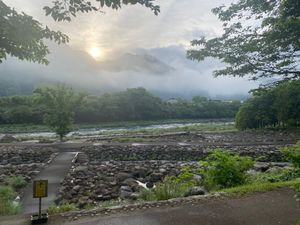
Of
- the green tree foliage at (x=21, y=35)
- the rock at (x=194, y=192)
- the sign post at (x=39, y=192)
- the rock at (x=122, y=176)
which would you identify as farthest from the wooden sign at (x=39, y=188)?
the rock at (x=122, y=176)

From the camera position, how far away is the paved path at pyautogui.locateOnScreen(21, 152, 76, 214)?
33.7 ft

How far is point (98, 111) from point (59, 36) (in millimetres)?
82992

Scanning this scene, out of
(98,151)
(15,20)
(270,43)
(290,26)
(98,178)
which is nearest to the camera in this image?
(15,20)

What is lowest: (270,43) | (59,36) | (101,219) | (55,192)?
(55,192)

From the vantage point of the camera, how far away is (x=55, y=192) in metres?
11.6

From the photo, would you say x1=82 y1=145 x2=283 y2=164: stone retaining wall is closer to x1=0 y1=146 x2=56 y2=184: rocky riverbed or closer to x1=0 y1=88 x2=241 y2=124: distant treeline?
x1=0 y1=146 x2=56 y2=184: rocky riverbed

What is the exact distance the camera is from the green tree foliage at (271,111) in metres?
40.9

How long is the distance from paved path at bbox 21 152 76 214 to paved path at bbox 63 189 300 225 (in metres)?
4.97

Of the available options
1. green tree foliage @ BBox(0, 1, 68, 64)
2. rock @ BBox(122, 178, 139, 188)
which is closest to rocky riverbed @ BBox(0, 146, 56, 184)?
rock @ BBox(122, 178, 139, 188)

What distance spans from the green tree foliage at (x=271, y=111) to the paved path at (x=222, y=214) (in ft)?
124

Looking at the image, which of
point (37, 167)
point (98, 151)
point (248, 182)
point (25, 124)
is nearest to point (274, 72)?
point (248, 182)

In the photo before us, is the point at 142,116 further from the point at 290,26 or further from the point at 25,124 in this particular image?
the point at 290,26

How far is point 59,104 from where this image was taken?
89.6 ft

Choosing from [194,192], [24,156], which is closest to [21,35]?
[194,192]
